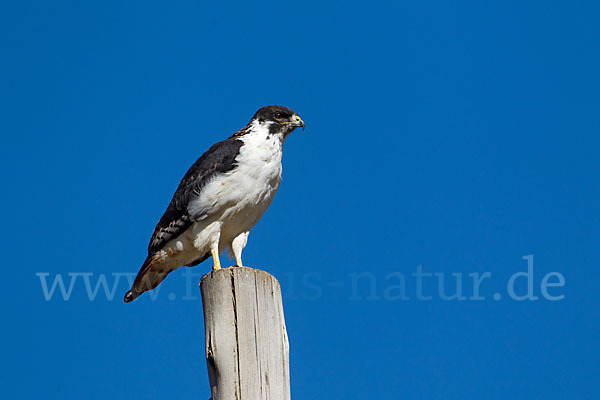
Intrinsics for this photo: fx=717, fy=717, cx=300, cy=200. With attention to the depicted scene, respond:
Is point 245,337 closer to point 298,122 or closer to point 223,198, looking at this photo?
point 223,198

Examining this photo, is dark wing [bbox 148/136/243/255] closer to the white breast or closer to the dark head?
the white breast

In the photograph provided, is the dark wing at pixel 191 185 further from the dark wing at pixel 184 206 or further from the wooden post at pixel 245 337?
the wooden post at pixel 245 337

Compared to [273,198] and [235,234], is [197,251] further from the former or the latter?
[273,198]

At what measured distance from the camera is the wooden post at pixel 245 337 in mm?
3947

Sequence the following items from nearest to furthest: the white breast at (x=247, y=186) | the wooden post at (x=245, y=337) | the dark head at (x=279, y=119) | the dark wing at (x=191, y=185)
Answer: the wooden post at (x=245, y=337), the white breast at (x=247, y=186), the dark wing at (x=191, y=185), the dark head at (x=279, y=119)

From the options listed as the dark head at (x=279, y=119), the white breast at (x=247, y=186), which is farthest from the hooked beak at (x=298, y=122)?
the white breast at (x=247, y=186)

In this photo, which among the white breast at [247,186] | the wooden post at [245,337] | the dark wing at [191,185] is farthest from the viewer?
the dark wing at [191,185]

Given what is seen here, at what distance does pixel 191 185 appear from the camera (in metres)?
6.43

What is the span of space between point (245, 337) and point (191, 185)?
2631 mm

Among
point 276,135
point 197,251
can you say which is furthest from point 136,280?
point 276,135

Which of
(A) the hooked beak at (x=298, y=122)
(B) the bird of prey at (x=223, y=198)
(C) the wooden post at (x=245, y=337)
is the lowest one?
(C) the wooden post at (x=245, y=337)

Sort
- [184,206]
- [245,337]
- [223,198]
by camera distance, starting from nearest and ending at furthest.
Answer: [245,337] < [223,198] < [184,206]

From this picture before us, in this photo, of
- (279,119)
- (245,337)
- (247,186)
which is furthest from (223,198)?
(245,337)

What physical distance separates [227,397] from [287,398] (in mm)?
330
